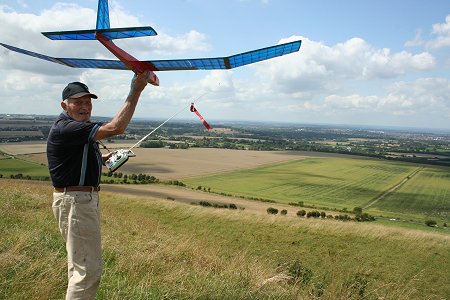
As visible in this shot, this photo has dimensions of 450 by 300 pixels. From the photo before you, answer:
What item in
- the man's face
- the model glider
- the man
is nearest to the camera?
the man

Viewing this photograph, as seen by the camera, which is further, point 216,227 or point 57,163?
point 216,227

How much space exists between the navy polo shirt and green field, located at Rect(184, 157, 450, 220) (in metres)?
52.6

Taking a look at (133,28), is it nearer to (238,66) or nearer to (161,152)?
(238,66)

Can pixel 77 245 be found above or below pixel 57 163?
below

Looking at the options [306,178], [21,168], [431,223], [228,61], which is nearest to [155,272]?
[228,61]

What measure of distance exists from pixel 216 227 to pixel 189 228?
6.29ft

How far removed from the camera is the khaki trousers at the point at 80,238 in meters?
3.61

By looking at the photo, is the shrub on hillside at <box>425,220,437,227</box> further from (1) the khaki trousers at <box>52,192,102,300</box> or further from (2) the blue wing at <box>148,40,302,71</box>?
(1) the khaki trousers at <box>52,192,102,300</box>

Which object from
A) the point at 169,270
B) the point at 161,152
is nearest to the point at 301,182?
the point at 161,152

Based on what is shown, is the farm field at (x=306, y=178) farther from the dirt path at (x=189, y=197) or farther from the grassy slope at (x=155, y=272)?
the grassy slope at (x=155, y=272)

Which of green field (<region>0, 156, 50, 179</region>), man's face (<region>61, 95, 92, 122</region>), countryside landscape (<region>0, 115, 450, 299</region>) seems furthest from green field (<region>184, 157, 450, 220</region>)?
man's face (<region>61, 95, 92, 122</region>)

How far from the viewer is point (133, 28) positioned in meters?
3.62

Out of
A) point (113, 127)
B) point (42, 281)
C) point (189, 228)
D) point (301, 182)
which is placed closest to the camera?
point (113, 127)

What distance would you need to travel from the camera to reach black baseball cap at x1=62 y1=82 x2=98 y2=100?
3650 mm
